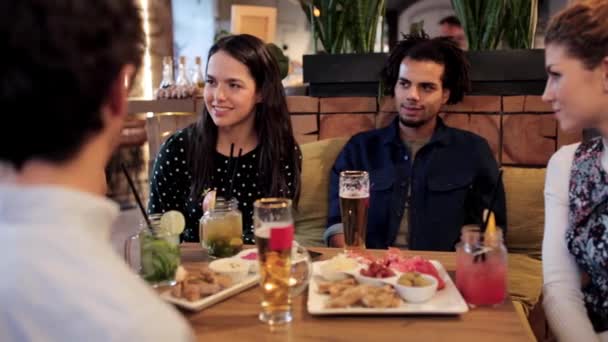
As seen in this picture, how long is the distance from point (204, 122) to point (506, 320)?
1.32 m

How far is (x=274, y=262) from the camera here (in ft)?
3.31

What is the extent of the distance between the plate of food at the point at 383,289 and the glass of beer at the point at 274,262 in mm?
56

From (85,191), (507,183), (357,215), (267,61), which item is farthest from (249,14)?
(85,191)

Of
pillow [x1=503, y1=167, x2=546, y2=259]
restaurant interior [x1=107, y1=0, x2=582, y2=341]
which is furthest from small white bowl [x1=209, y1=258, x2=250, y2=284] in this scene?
pillow [x1=503, y1=167, x2=546, y2=259]

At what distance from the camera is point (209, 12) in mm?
4840

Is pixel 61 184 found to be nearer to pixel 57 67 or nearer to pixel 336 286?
pixel 57 67

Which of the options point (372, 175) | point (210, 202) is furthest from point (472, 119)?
point (210, 202)

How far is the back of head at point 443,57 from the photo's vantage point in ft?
7.32

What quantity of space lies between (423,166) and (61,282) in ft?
5.75

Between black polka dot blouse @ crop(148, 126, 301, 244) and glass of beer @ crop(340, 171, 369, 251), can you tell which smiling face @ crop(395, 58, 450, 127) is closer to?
black polka dot blouse @ crop(148, 126, 301, 244)

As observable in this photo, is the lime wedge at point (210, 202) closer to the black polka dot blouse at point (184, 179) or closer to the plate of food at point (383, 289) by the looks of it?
the plate of food at point (383, 289)

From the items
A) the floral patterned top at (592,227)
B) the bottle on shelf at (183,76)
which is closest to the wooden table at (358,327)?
the floral patterned top at (592,227)

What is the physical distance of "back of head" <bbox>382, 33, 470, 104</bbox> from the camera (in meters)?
2.23

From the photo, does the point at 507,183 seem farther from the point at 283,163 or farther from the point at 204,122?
the point at 204,122
